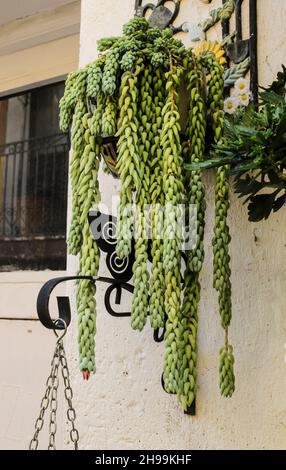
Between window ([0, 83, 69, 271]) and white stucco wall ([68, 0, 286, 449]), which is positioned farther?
window ([0, 83, 69, 271])

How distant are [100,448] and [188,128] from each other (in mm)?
872

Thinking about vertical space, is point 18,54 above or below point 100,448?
above

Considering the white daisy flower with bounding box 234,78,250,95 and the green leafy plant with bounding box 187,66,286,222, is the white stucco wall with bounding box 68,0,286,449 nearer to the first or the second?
the white daisy flower with bounding box 234,78,250,95

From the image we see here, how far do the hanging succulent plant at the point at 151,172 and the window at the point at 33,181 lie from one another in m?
1.14

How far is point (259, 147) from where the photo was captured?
88 centimetres

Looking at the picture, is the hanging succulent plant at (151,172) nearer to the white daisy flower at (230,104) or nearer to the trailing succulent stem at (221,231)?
the trailing succulent stem at (221,231)

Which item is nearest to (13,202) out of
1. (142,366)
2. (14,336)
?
(14,336)

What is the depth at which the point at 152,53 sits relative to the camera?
1078 mm

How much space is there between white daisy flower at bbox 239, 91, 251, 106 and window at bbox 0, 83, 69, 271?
1164mm

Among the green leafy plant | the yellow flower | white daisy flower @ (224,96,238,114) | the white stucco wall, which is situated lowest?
the white stucco wall

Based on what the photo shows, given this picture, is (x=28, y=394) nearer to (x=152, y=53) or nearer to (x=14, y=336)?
(x=14, y=336)

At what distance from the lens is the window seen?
7.43 ft

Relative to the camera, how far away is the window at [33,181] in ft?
7.43

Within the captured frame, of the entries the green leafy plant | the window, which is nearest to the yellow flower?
the green leafy plant
